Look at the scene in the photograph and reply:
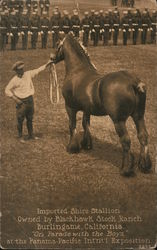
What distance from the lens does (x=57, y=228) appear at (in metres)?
6.47

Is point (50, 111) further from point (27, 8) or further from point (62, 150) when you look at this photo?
point (27, 8)

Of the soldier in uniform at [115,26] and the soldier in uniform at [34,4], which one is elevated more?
the soldier in uniform at [34,4]

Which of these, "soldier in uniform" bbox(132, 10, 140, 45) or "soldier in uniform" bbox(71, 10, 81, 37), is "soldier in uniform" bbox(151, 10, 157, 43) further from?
"soldier in uniform" bbox(71, 10, 81, 37)

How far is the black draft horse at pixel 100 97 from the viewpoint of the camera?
6066mm

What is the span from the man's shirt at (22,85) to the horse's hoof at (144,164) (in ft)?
5.11

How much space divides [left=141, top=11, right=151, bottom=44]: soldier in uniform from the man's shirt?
1.79 metres

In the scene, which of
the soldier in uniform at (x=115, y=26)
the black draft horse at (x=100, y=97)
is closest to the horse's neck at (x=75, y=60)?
the black draft horse at (x=100, y=97)

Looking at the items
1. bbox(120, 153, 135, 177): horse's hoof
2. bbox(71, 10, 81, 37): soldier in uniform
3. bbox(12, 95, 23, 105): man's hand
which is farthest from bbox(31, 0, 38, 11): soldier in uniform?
bbox(120, 153, 135, 177): horse's hoof

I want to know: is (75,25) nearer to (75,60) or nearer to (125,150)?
(75,60)

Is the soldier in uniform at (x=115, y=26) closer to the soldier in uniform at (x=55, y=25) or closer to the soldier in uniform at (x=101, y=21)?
the soldier in uniform at (x=101, y=21)

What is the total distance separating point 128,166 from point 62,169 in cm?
79

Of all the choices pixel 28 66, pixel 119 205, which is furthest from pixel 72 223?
pixel 28 66

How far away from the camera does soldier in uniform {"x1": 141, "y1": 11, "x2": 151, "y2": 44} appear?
7.61 m

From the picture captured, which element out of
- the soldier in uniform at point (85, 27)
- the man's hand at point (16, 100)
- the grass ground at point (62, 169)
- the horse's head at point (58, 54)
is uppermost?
the soldier in uniform at point (85, 27)
